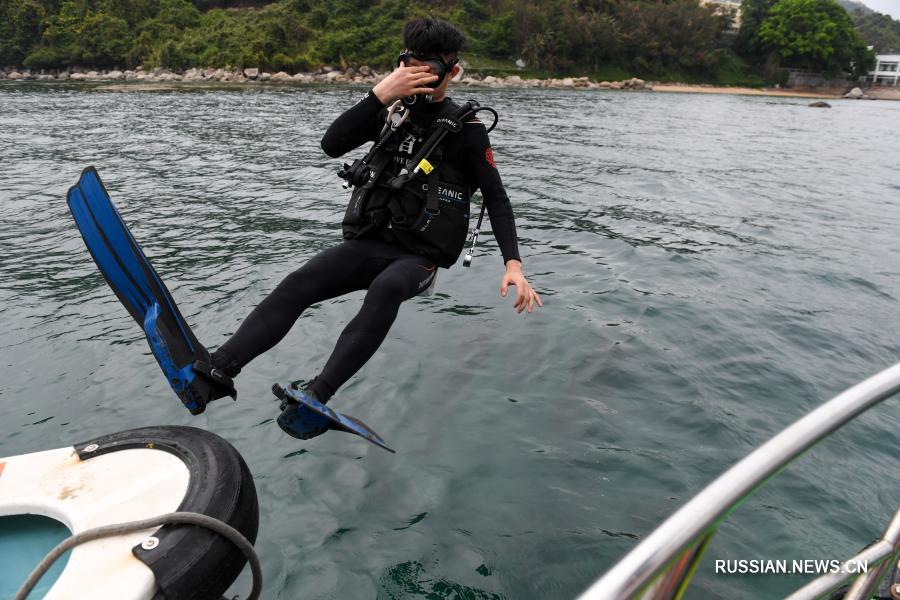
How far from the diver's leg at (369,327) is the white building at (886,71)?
384 feet

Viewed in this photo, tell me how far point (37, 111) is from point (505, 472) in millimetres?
29809

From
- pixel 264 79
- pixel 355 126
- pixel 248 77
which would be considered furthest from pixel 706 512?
pixel 248 77

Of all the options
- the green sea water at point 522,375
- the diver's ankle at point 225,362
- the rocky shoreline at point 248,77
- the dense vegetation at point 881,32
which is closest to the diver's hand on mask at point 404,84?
the diver's ankle at point 225,362

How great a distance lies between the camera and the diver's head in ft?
12.7

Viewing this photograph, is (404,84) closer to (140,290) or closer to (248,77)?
(140,290)

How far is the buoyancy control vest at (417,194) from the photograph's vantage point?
403 centimetres

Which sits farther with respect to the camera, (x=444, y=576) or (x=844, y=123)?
(x=844, y=123)

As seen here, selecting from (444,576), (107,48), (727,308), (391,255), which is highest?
(107,48)

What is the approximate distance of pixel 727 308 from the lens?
267 inches

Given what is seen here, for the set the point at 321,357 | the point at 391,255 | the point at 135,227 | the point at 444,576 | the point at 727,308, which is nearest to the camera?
the point at 444,576

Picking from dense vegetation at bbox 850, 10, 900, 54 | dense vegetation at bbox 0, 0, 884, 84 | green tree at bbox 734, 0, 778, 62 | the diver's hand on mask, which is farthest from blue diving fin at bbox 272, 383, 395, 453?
dense vegetation at bbox 850, 10, 900, 54

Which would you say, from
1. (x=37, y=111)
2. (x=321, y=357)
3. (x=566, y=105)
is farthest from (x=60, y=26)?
(x=321, y=357)

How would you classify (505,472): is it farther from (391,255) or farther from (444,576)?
(391,255)

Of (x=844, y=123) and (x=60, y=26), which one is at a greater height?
(x=60, y=26)
